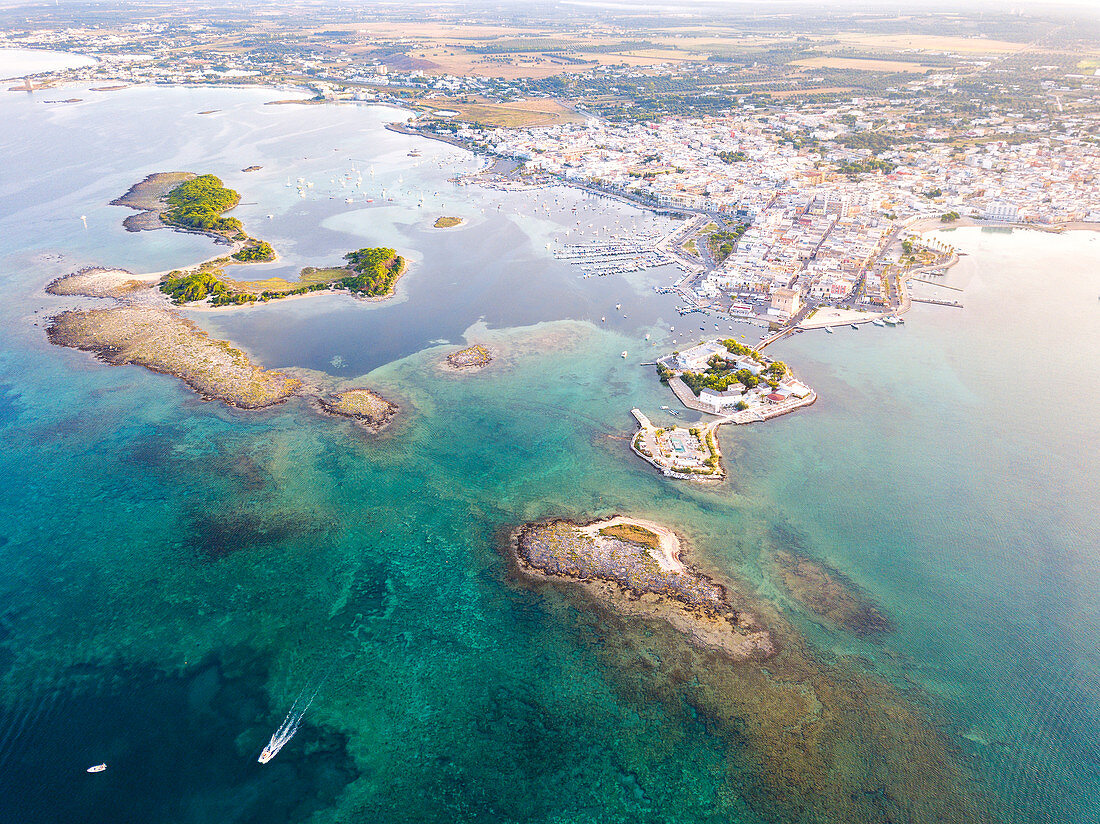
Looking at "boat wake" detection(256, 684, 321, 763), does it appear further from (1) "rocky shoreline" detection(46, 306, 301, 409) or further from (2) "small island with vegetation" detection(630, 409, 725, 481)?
(1) "rocky shoreline" detection(46, 306, 301, 409)

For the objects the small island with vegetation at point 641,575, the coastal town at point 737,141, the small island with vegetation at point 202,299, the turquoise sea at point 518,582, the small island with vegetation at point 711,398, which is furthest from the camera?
the coastal town at point 737,141

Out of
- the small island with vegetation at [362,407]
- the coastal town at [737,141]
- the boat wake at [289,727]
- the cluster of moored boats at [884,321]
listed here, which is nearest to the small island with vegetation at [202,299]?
the small island with vegetation at [362,407]

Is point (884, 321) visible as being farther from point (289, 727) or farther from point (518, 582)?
point (289, 727)

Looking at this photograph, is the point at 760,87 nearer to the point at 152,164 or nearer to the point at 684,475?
the point at 152,164

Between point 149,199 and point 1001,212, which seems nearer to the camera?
point 1001,212

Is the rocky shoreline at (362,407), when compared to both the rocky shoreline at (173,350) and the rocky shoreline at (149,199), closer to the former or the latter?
the rocky shoreline at (173,350)

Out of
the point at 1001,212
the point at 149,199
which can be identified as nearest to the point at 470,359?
the point at 149,199
